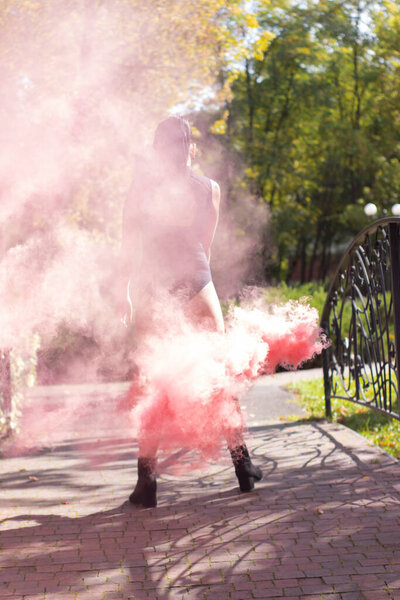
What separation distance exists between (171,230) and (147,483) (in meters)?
1.63

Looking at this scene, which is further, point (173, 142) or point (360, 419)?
point (360, 419)

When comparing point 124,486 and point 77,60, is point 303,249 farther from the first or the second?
point 124,486

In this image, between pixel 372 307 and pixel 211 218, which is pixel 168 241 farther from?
pixel 372 307

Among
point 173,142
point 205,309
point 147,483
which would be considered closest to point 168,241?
point 205,309

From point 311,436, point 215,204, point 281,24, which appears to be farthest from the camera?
point 281,24

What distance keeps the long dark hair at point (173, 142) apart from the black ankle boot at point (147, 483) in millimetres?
1885

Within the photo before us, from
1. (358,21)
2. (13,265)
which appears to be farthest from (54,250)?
(358,21)

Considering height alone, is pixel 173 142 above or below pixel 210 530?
above

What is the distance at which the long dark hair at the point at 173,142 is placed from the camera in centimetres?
431

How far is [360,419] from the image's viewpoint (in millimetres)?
7125

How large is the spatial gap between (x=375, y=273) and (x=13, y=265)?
344cm

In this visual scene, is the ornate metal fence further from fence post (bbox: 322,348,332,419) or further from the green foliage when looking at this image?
the green foliage

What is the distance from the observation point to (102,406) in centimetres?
899

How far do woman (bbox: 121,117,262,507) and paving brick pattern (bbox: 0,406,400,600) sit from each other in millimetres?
437
